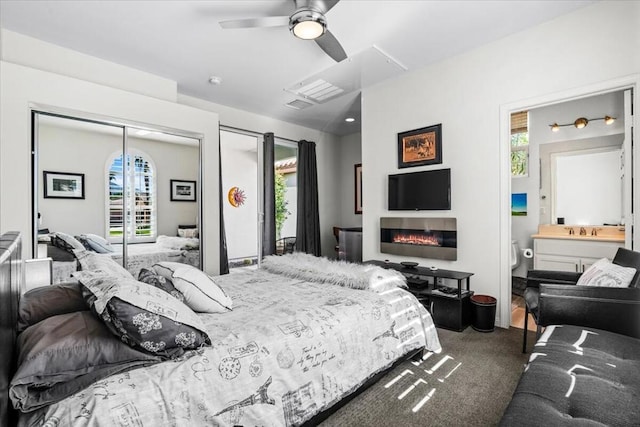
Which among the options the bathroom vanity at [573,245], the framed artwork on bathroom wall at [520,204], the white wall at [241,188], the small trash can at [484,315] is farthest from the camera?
the white wall at [241,188]

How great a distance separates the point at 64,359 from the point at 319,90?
12.9 ft

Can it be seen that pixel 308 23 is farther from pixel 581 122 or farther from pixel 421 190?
pixel 581 122

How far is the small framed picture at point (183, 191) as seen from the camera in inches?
148

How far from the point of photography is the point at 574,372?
53.1 inches

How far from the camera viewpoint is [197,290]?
1.74 metres

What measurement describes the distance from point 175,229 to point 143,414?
298cm

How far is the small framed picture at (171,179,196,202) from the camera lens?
3754mm

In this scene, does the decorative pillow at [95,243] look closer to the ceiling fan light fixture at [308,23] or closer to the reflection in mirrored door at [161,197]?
the reflection in mirrored door at [161,197]

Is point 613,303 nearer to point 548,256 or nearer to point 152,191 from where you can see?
point 548,256

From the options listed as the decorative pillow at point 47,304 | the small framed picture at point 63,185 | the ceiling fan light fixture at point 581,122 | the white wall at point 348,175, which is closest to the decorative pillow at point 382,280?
the decorative pillow at point 47,304

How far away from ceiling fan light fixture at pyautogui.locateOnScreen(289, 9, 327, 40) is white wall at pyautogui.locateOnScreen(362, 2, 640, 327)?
1.83 metres

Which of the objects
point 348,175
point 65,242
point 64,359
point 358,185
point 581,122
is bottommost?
point 64,359

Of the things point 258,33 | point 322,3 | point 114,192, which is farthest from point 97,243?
point 322,3

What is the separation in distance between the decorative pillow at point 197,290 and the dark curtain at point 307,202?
375 centimetres
